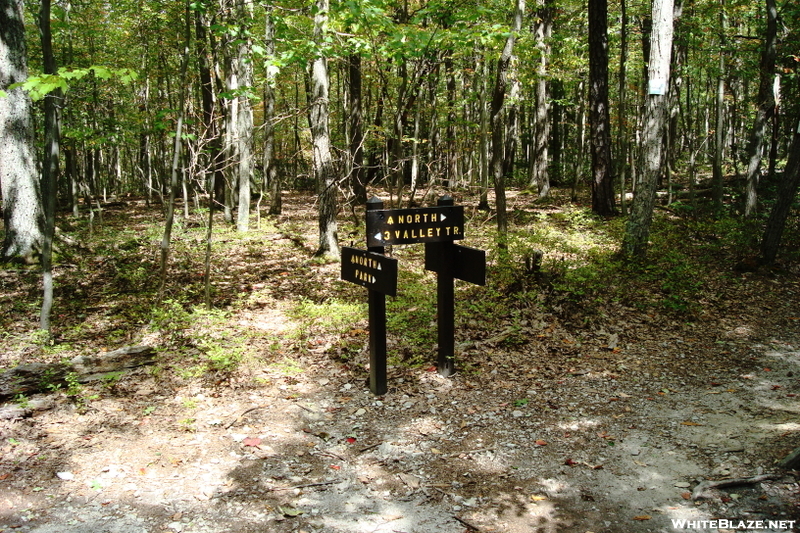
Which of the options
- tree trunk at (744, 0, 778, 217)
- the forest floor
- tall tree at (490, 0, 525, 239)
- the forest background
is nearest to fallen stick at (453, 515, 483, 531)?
the forest floor

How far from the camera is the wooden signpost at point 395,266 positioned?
523 cm

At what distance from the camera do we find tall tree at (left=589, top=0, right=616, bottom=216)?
520 inches

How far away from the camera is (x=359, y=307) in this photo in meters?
8.06

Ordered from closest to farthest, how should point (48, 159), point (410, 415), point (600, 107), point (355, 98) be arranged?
1. point (410, 415)
2. point (48, 159)
3. point (600, 107)
4. point (355, 98)

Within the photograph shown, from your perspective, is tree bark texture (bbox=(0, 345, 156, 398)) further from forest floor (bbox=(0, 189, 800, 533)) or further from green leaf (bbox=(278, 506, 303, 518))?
green leaf (bbox=(278, 506, 303, 518))

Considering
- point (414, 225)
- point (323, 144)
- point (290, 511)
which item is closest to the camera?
point (290, 511)

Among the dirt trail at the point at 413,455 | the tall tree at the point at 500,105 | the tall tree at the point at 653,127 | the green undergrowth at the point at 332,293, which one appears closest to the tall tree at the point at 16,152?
the green undergrowth at the point at 332,293

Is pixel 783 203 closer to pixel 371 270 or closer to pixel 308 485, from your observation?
pixel 371 270

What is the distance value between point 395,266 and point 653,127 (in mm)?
6663

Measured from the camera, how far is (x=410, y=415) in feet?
16.9

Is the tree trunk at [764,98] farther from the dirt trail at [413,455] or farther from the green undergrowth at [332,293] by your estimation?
the dirt trail at [413,455]

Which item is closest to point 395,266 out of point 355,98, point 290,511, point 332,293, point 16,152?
point 290,511

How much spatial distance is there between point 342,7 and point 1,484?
22.3 feet

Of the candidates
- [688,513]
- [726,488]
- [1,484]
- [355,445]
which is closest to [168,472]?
[1,484]
